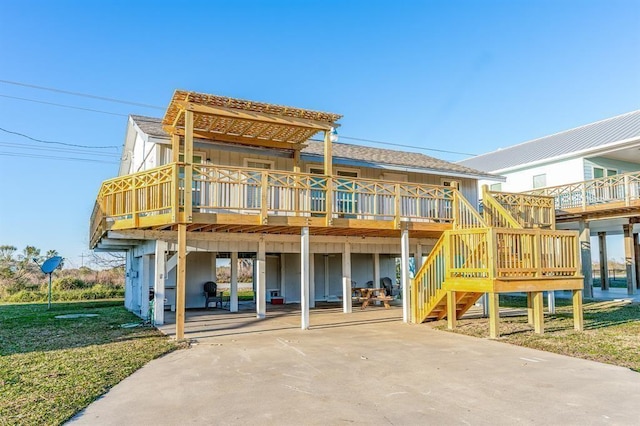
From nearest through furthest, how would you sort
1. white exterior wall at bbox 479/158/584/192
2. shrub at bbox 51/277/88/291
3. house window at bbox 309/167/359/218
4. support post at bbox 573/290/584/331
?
support post at bbox 573/290/584/331, house window at bbox 309/167/359/218, white exterior wall at bbox 479/158/584/192, shrub at bbox 51/277/88/291

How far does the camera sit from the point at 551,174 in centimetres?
2189

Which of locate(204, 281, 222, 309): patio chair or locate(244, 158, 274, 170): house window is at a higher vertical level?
locate(244, 158, 274, 170): house window

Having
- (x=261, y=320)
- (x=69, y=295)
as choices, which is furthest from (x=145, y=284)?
(x=69, y=295)

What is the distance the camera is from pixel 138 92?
2178 cm

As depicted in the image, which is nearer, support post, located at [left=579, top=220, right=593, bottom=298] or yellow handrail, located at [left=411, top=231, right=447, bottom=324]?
yellow handrail, located at [left=411, top=231, right=447, bottom=324]

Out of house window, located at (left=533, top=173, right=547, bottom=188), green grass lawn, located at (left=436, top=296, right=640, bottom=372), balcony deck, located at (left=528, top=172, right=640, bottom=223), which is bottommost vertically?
green grass lawn, located at (left=436, top=296, right=640, bottom=372)

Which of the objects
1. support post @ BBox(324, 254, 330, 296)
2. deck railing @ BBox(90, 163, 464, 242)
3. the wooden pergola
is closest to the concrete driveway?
the wooden pergola

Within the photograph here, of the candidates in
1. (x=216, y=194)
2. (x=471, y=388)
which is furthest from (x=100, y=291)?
(x=471, y=388)

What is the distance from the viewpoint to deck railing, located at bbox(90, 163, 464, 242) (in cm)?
949

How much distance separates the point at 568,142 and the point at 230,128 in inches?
751

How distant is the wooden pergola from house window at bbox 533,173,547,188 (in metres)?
14.9

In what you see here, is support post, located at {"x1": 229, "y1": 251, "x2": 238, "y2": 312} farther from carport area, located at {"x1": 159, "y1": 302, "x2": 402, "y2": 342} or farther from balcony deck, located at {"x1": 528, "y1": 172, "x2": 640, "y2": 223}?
balcony deck, located at {"x1": 528, "y1": 172, "x2": 640, "y2": 223}

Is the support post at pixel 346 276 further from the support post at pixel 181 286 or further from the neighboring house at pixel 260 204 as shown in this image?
the support post at pixel 181 286

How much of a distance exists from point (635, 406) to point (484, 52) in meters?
15.6
